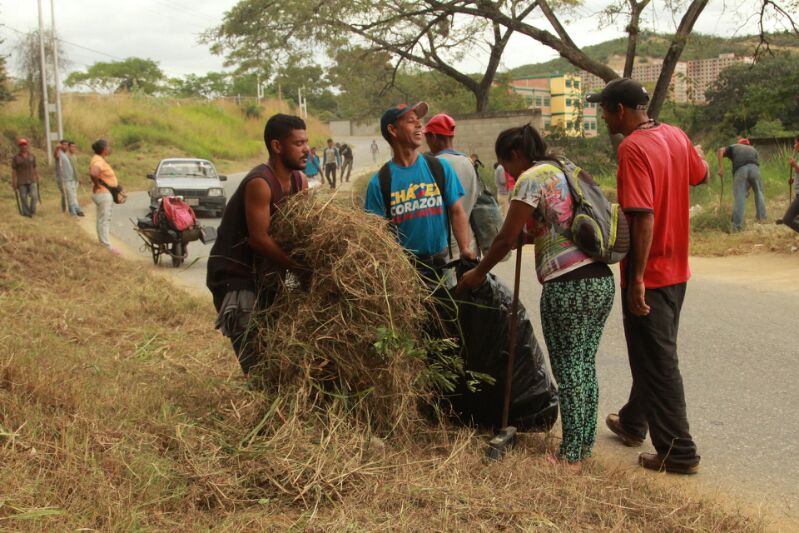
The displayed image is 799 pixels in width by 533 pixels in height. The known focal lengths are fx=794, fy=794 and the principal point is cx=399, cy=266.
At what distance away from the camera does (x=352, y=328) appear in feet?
11.8

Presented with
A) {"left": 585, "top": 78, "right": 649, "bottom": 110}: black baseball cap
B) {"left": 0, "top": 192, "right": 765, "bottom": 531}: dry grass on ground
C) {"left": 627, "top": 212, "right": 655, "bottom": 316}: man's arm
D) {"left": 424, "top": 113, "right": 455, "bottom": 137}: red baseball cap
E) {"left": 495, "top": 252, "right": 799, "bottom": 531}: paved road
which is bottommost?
{"left": 495, "top": 252, "right": 799, "bottom": 531}: paved road

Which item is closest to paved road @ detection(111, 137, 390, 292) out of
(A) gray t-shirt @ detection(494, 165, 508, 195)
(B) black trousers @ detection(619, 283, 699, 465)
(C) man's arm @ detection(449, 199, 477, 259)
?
(C) man's arm @ detection(449, 199, 477, 259)

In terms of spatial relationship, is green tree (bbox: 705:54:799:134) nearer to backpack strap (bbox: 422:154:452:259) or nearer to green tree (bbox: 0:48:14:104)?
backpack strap (bbox: 422:154:452:259)

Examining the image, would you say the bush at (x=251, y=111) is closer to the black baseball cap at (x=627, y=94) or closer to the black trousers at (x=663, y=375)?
the black baseball cap at (x=627, y=94)

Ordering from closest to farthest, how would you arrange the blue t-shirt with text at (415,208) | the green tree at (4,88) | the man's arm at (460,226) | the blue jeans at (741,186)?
the blue t-shirt with text at (415,208)
the man's arm at (460,226)
the blue jeans at (741,186)
the green tree at (4,88)

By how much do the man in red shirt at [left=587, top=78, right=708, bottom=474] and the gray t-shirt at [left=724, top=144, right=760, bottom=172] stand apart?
981cm

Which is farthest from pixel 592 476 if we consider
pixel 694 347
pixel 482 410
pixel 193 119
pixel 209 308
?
pixel 193 119

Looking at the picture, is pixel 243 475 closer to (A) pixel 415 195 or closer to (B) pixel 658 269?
(A) pixel 415 195

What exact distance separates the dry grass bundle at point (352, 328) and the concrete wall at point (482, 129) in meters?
18.7

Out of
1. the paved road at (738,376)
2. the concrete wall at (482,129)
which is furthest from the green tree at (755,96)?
the paved road at (738,376)

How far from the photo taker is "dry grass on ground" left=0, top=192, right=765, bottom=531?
2.97 meters

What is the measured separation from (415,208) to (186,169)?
56.6 feet

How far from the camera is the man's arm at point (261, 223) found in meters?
3.83

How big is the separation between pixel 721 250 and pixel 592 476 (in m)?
9.05
